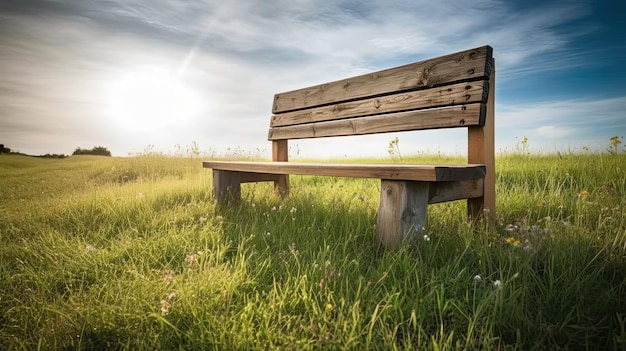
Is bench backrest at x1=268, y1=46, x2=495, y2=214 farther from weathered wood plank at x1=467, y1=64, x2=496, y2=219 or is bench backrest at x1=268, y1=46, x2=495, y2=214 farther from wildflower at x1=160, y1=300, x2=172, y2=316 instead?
wildflower at x1=160, y1=300, x2=172, y2=316

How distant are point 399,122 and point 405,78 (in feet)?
1.18

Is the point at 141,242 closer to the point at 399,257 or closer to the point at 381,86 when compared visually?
the point at 399,257

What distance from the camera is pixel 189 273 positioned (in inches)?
80.9

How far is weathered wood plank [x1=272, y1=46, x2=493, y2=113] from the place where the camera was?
8.47 ft

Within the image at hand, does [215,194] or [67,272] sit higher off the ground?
[215,194]

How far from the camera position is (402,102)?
3.08 meters

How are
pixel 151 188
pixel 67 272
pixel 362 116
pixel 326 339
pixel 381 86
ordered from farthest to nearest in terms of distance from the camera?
pixel 151 188, pixel 362 116, pixel 381 86, pixel 67 272, pixel 326 339

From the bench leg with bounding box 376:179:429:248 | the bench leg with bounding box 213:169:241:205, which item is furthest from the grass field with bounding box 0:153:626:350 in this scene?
the bench leg with bounding box 213:169:241:205

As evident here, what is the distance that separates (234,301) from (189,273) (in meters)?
0.43

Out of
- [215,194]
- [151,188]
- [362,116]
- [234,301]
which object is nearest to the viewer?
[234,301]

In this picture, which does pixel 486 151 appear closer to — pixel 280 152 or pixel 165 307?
pixel 165 307

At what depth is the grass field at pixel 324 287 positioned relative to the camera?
1.48 metres

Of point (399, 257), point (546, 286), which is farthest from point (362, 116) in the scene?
point (546, 286)

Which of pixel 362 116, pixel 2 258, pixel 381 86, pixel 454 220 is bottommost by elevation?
pixel 2 258
